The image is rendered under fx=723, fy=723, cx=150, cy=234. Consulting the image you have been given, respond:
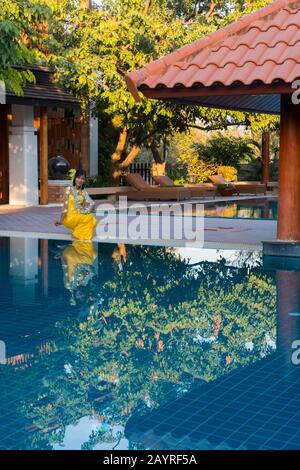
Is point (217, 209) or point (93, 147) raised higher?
point (93, 147)

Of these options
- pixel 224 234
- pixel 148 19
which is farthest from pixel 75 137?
pixel 224 234

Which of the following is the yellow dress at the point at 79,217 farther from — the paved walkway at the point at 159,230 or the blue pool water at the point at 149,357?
the blue pool water at the point at 149,357

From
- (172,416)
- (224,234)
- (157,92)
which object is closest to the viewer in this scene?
(172,416)

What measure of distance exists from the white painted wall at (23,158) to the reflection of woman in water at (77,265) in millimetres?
9292

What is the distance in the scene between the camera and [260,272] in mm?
10836

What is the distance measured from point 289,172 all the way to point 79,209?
4377 mm

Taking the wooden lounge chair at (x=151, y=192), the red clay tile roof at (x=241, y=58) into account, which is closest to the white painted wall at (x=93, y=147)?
the wooden lounge chair at (x=151, y=192)

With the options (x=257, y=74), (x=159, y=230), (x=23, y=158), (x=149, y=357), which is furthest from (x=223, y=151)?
(x=149, y=357)

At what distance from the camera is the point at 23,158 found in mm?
23031

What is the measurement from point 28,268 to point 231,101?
5428mm

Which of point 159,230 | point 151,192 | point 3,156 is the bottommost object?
point 159,230

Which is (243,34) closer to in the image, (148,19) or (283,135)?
(283,135)

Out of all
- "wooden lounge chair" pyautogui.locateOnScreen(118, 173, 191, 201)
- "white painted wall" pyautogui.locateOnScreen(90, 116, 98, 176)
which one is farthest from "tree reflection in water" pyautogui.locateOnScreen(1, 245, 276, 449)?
"white painted wall" pyautogui.locateOnScreen(90, 116, 98, 176)

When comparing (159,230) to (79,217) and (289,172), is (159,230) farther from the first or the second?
(289,172)
